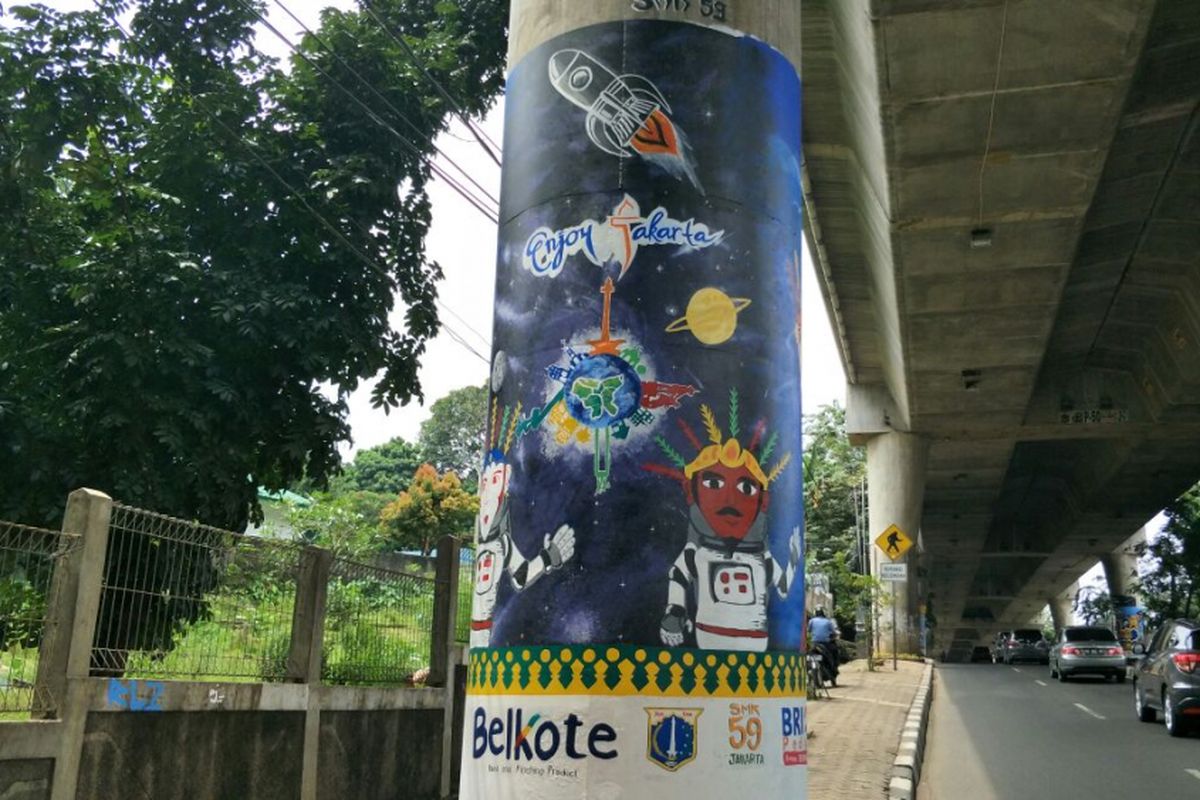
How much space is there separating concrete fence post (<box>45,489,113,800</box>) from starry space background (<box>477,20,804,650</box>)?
2.56 metres

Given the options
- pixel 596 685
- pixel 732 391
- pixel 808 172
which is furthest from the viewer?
→ pixel 808 172

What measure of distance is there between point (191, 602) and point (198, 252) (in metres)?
6.50

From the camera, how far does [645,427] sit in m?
5.88

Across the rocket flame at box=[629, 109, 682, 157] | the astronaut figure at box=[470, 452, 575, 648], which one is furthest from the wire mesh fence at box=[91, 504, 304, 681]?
the rocket flame at box=[629, 109, 682, 157]

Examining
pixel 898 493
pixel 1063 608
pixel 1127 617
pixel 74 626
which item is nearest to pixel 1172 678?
pixel 74 626

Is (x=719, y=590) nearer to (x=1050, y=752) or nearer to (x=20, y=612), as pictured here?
(x=20, y=612)

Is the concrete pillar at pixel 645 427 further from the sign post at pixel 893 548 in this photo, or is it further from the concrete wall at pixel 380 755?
the sign post at pixel 893 548

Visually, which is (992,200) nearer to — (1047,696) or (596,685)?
(1047,696)

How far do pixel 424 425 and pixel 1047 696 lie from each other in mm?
58746

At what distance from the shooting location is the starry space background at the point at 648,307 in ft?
19.0

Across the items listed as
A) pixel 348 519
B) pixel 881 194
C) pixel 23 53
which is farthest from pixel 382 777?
pixel 348 519

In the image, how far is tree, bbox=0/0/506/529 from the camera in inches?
452

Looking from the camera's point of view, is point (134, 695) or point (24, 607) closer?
point (24, 607)

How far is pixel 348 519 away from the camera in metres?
37.5
